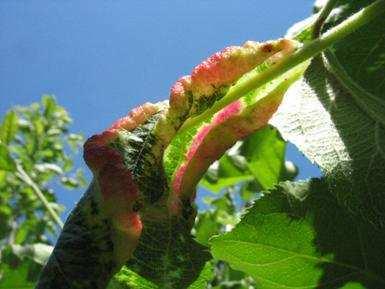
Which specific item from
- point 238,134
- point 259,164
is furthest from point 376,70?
point 259,164

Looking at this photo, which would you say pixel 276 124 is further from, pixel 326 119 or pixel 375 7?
pixel 375 7

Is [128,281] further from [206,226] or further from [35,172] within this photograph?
[35,172]

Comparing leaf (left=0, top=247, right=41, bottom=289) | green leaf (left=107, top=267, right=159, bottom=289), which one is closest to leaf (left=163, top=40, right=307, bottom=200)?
green leaf (left=107, top=267, right=159, bottom=289)

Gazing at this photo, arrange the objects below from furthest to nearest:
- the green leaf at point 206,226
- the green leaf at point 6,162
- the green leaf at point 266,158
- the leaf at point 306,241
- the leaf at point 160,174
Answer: the green leaf at point 206,226 → the green leaf at point 6,162 → the green leaf at point 266,158 → the leaf at point 306,241 → the leaf at point 160,174

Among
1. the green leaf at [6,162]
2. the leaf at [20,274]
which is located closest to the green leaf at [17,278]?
the leaf at [20,274]

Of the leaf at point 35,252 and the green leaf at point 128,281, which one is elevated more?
the leaf at point 35,252

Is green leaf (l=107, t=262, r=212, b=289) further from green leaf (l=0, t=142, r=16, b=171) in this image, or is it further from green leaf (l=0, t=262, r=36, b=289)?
green leaf (l=0, t=142, r=16, b=171)

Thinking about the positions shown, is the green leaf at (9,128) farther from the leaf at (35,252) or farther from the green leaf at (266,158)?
the green leaf at (266,158)
